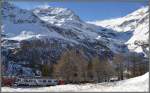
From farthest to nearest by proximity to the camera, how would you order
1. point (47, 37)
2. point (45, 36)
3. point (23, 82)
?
1. point (45, 36)
2. point (47, 37)
3. point (23, 82)

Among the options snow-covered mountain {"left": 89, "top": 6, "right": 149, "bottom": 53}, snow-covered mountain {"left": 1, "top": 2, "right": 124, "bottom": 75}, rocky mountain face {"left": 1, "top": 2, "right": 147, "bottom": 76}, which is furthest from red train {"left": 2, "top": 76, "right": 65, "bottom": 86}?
snow-covered mountain {"left": 1, "top": 2, "right": 124, "bottom": 75}

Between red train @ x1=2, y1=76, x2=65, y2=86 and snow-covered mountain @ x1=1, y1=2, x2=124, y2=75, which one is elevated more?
snow-covered mountain @ x1=1, y1=2, x2=124, y2=75

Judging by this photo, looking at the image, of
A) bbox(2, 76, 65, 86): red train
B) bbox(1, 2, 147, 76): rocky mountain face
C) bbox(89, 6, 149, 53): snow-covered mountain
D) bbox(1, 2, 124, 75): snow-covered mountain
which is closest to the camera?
bbox(2, 76, 65, 86): red train

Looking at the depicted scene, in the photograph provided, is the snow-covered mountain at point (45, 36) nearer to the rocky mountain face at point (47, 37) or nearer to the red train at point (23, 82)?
the rocky mountain face at point (47, 37)

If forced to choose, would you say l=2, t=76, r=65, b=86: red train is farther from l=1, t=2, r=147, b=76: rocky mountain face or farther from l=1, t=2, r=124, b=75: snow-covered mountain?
l=1, t=2, r=124, b=75: snow-covered mountain

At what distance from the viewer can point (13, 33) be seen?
94562 millimetres

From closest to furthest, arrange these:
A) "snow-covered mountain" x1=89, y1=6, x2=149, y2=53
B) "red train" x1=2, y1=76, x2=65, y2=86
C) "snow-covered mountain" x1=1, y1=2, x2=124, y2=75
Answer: "red train" x1=2, y1=76, x2=65, y2=86
"snow-covered mountain" x1=89, y1=6, x2=149, y2=53
"snow-covered mountain" x1=1, y1=2, x2=124, y2=75

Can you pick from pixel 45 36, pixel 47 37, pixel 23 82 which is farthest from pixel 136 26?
pixel 23 82

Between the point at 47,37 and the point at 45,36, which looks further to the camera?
the point at 45,36

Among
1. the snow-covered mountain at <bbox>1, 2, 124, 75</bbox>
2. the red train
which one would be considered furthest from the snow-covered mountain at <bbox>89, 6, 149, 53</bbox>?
the snow-covered mountain at <bbox>1, 2, 124, 75</bbox>

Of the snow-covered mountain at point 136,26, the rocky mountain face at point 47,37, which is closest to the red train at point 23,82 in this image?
the snow-covered mountain at point 136,26

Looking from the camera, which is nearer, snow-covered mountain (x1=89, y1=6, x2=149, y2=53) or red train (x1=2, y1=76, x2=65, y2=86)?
red train (x1=2, y1=76, x2=65, y2=86)

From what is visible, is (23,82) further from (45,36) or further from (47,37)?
(45,36)

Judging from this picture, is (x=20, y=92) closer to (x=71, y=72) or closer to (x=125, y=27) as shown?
(x=71, y=72)
